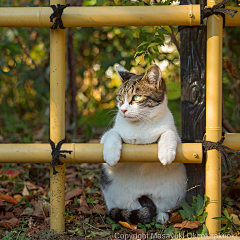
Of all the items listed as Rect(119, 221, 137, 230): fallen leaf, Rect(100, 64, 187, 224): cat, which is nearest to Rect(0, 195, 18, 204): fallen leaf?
Rect(100, 64, 187, 224): cat

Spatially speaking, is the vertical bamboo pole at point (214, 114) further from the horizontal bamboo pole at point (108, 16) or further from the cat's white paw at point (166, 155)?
the cat's white paw at point (166, 155)

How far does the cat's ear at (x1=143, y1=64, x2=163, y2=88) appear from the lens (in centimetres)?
181

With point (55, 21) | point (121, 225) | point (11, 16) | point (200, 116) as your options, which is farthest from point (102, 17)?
point (121, 225)

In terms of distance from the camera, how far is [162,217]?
5.83 ft

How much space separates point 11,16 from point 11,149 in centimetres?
76

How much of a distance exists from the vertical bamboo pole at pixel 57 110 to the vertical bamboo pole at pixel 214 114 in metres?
0.85

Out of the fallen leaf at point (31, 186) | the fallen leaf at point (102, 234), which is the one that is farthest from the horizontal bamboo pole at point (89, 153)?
the fallen leaf at point (31, 186)

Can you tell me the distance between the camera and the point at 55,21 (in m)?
1.59

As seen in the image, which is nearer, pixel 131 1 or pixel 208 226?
pixel 208 226

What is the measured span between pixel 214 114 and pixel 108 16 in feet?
2.70

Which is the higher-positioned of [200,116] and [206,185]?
[200,116]

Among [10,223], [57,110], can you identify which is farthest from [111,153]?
[10,223]

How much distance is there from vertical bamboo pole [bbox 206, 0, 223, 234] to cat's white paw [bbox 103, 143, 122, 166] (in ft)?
1.71

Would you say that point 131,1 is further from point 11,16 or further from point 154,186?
point 154,186
